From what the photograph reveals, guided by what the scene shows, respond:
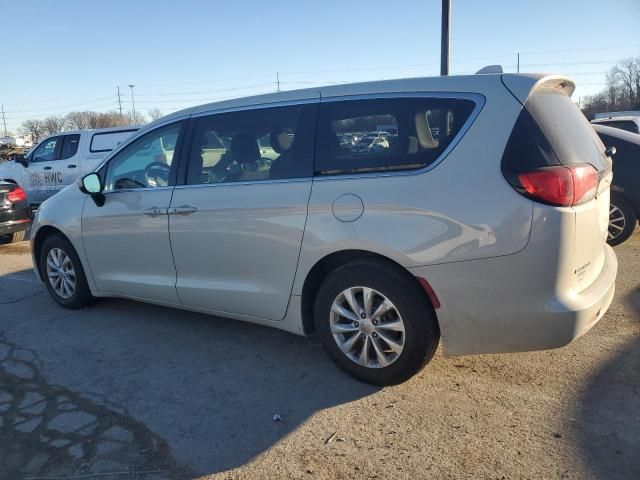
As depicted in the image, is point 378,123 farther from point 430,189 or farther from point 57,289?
point 57,289

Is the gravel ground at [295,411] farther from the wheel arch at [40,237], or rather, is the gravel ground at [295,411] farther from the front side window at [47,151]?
the front side window at [47,151]

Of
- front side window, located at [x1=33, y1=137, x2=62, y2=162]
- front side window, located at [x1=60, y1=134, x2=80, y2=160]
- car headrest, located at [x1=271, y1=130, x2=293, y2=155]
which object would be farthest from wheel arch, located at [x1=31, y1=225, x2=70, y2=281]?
front side window, located at [x1=33, y1=137, x2=62, y2=162]

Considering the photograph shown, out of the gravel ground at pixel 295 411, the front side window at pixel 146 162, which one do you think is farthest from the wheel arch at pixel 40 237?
the gravel ground at pixel 295 411

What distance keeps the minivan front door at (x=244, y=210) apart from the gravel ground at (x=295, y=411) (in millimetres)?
507

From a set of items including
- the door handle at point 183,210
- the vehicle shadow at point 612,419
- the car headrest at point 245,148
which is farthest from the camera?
the door handle at point 183,210

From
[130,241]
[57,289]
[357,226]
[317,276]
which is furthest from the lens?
[57,289]

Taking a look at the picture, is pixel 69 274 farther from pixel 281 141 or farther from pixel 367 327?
pixel 367 327

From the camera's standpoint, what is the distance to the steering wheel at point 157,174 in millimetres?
4293

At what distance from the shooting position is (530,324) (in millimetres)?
2861

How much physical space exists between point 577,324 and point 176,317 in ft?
11.3

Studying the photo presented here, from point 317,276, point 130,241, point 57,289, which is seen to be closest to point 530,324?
point 317,276

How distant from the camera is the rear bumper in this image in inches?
110

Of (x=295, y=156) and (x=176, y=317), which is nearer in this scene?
(x=295, y=156)

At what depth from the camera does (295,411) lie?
3.16m
